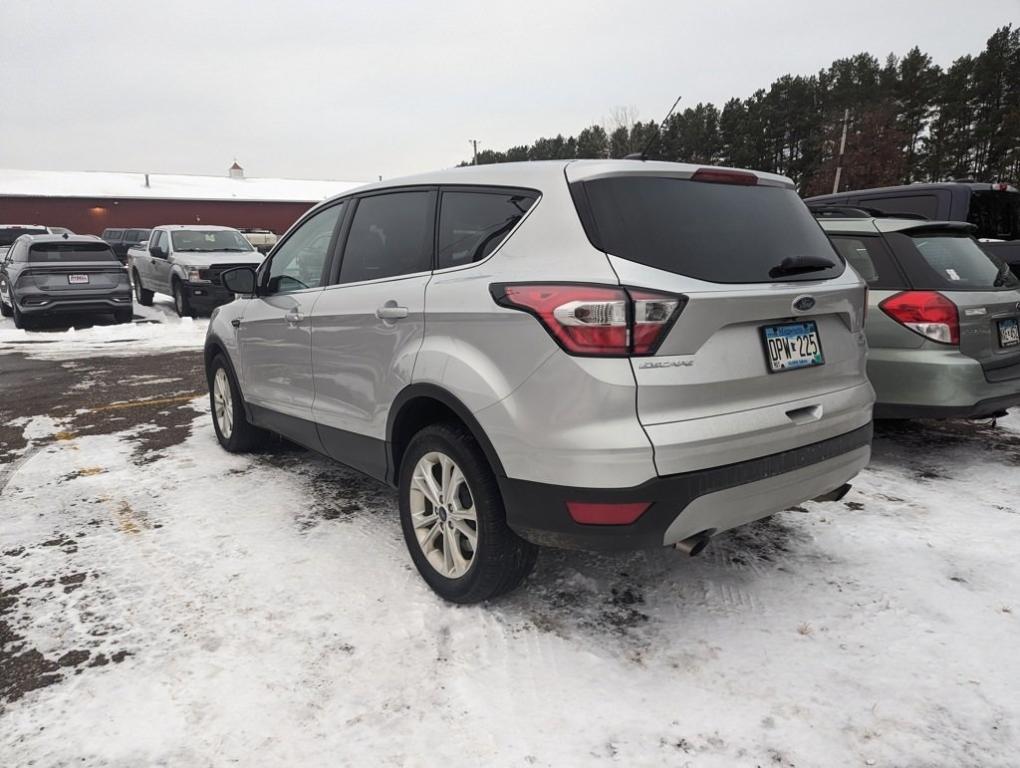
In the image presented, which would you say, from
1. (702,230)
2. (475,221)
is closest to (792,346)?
(702,230)

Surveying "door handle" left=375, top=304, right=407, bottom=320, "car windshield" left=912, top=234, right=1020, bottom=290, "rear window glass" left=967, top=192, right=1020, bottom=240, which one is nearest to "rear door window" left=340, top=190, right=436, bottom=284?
"door handle" left=375, top=304, right=407, bottom=320

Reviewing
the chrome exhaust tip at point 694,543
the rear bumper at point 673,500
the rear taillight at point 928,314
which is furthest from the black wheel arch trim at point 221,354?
the rear taillight at point 928,314

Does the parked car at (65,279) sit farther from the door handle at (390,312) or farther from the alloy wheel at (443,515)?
the alloy wheel at (443,515)

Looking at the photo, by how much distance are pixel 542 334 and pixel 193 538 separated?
235 cm

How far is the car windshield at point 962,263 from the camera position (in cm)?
442

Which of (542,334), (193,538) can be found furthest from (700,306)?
Answer: (193,538)

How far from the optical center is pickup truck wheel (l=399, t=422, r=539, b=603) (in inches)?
104

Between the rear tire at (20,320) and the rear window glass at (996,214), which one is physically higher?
the rear window glass at (996,214)

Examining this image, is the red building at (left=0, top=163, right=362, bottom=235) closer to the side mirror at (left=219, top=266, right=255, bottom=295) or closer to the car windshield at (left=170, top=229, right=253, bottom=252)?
the car windshield at (left=170, top=229, right=253, bottom=252)

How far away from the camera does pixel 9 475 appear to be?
4.66 metres

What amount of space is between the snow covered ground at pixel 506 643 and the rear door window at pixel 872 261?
1369 mm

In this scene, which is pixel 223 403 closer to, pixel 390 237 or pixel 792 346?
pixel 390 237

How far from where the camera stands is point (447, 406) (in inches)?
110

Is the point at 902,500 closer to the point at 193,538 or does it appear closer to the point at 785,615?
the point at 785,615
